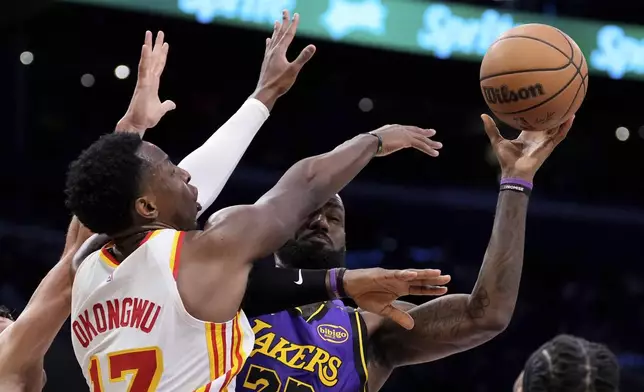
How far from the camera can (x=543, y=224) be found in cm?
1224

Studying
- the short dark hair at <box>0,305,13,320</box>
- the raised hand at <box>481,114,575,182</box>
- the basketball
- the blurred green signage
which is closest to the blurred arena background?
the blurred green signage

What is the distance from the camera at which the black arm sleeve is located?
271 centimetres

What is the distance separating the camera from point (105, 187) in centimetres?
257

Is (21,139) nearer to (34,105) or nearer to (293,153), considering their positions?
(34,105)

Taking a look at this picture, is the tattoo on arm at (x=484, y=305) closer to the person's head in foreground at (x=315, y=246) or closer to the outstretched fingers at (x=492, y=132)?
the outstretched fingers at (x=492, y=132)

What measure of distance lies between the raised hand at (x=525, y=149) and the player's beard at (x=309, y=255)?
79cm

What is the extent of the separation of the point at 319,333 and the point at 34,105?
27.4 feet

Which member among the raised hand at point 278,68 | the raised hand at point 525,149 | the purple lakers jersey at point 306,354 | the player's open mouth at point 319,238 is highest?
the raised hand at point 278,68

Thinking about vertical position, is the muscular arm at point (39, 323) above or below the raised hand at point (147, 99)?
below

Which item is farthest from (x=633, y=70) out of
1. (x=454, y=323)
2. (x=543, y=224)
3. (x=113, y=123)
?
(x=454, y=323)

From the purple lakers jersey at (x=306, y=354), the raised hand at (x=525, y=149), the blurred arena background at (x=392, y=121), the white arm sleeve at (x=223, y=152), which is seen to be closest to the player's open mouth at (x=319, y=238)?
the purple lakers jersey at (x=306, y=354)

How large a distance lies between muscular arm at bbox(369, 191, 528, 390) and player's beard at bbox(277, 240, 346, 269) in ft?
1.41

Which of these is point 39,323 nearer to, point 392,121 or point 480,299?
point 480,299

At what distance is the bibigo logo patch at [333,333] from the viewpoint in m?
3.37
